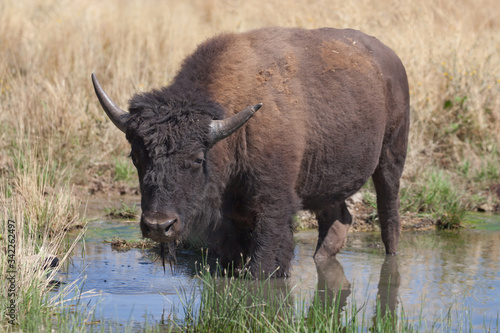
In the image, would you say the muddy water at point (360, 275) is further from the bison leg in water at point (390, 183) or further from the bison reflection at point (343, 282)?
the bison leg in water at point (390, 183)

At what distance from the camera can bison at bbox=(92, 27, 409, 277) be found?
5512mm

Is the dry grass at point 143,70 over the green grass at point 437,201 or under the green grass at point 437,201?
over

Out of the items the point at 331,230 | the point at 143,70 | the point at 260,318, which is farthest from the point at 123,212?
the point at 143,70

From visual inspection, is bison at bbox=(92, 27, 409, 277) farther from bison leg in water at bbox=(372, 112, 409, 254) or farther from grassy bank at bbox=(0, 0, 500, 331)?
grassy bank at bbox=(0, 0, 500, 331)

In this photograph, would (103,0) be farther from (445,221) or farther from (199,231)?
(199,231)

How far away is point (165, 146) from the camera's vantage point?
214 inches

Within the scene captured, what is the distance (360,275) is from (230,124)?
2.35 meters

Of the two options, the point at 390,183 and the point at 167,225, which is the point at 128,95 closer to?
the point at 390,183

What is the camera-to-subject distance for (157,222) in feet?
17.2

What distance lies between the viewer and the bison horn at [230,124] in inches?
220

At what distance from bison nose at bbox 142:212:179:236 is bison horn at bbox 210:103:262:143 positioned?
0.73m

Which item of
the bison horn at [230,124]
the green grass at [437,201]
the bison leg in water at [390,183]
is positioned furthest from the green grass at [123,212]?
the bison horn at [230,124]

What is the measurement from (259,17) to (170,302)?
13199 mm

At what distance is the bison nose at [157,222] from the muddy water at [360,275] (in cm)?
54
